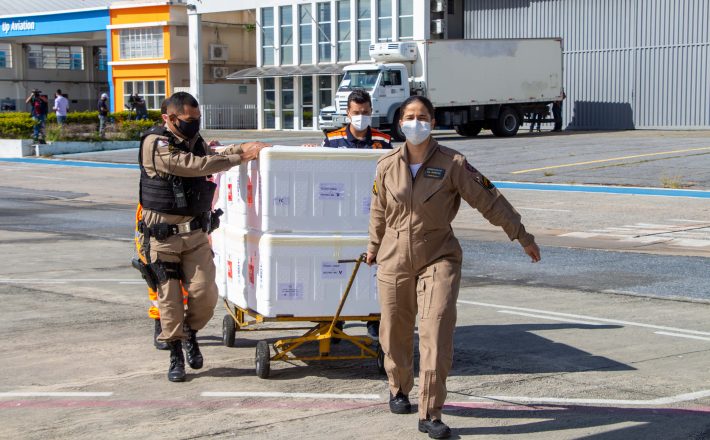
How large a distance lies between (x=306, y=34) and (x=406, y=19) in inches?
253

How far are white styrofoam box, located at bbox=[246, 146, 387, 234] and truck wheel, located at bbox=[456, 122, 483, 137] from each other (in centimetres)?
3419

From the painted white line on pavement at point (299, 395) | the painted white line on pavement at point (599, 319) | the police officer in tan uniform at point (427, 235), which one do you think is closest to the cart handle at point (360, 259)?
the police officer in tan uniform at point (427, 235)

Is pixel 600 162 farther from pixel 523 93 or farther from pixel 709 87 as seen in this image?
pixel 709 87

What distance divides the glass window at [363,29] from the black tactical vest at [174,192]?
4348cm

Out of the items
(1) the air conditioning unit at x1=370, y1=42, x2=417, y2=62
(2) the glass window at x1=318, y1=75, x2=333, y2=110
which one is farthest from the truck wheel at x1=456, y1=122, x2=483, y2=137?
(2) the glass window at x1=318, y1=75, x2=333, y2=110

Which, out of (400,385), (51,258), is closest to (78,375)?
(400,385)

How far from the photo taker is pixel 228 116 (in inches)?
2315

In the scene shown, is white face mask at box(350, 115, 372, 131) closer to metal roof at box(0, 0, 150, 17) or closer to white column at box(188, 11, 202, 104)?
white column at box(188, 11, 202, 104)

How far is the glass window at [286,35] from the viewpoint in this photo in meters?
54.1

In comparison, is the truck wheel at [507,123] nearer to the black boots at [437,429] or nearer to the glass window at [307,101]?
the glass window at [307,101]

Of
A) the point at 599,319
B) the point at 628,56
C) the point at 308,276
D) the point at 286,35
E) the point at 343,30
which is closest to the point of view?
the point at 308,276

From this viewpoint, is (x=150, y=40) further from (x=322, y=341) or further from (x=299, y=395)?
(x=299, y=395)

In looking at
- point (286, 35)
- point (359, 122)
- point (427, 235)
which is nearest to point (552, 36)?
point (286, 35)

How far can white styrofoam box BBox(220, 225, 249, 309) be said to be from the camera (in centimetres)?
792
